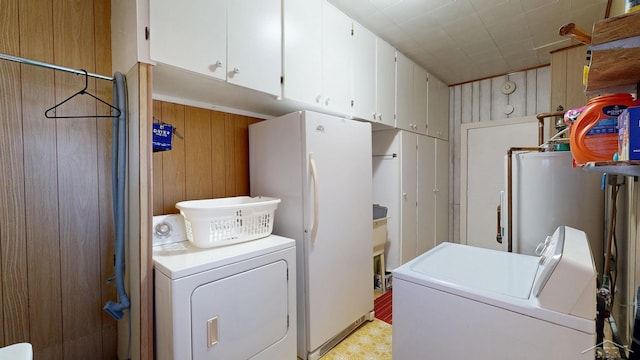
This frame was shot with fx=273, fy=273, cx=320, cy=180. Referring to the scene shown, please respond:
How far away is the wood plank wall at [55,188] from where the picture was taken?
1.31 m

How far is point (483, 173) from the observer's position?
3.66 meters

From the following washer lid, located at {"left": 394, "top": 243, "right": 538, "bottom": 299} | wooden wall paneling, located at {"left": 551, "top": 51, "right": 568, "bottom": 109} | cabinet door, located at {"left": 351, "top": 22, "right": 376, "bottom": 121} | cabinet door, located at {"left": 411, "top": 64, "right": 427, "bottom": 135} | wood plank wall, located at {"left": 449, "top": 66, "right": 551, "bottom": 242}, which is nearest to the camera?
washer lid, located at {"left": 394, "top": 243, "right": 538, "bottom": 299}

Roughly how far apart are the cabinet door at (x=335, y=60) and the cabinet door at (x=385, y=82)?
44cm

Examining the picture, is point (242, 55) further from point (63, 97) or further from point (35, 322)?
point (35, 322)

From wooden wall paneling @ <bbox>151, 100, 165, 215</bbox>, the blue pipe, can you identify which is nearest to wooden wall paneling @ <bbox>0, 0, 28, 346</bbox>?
the blue pipe

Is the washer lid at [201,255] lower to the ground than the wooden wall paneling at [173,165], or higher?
lower

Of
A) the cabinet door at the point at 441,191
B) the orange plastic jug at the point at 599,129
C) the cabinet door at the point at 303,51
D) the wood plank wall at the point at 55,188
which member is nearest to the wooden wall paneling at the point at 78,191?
the wood plank wall at the point at 55,188

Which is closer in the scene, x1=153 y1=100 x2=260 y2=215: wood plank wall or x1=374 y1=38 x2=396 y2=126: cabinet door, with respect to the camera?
x1=153 y1=100 x2=260 y2=215: wood plank wall

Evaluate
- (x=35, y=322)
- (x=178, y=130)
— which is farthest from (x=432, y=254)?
(x=35, y=322)

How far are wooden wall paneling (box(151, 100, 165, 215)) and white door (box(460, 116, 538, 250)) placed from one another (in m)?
3.64

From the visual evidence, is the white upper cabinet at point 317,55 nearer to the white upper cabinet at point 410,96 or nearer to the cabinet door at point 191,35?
the cabinet door at point 191,35

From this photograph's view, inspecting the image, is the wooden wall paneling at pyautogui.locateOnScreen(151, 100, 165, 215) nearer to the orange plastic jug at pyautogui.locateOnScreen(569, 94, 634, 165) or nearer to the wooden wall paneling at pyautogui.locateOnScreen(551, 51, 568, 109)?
the orange plastic jug at pyautogui.locateOnScreen(569, 94, 634, 165)

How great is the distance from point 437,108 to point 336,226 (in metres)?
2.50

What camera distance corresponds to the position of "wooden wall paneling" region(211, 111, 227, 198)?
195cm
